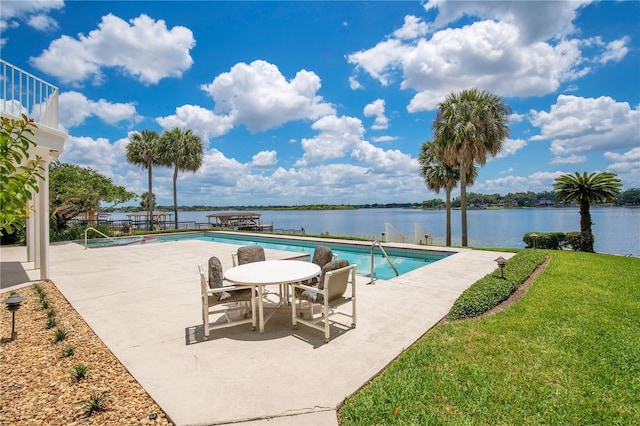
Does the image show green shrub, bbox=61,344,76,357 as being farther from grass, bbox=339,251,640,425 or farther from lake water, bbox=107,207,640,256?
lake water, bbox=107,207,640,256

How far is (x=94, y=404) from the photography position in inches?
84.4

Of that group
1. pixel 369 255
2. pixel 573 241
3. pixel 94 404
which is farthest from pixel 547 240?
pixel 94 404

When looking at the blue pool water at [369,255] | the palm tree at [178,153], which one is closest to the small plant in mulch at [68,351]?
the blue pool water at [369,255]

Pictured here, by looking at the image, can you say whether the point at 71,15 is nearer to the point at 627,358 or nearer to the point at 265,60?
the point at 265,60

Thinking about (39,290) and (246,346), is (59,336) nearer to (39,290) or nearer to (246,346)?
(246,346)

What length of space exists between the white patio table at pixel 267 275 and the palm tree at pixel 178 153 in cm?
2138

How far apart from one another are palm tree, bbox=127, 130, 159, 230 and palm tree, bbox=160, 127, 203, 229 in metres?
0.61

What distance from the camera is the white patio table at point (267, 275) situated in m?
3.43

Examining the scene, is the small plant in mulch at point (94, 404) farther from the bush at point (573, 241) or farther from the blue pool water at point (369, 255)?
the bush at point (573, 241)

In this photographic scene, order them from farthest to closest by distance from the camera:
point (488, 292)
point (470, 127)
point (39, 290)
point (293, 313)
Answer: point (470, 127) → point (39, 290) → point (488, 292) → point (293, 313)

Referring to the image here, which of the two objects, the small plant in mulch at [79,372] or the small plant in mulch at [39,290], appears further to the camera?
the small plant in mulch at [39,290]

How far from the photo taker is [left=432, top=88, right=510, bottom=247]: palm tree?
13.3 metres

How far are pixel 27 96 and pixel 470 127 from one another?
14.6m

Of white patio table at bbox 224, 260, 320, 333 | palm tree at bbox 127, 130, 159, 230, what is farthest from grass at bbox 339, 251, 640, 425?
palm tree at bbox 127, 130, 159, 230
